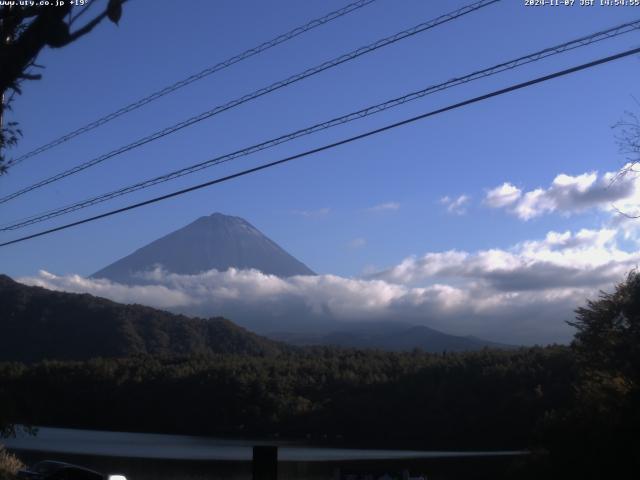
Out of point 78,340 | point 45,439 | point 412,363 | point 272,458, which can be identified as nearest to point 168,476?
point 45,439

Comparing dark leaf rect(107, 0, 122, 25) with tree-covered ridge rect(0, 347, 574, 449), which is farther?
tree-covered ridge rect(0, 347, 574, 449)

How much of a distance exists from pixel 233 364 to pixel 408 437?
17.7 meters

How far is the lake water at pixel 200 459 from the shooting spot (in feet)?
123

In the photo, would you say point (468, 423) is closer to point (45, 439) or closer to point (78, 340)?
point (45, 439)

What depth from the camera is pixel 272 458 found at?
9.58m

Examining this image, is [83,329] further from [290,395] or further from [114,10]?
[114,10]

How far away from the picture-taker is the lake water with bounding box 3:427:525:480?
3741 cm

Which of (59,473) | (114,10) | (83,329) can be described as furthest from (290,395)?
(114,10)

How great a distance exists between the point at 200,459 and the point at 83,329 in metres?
41.0

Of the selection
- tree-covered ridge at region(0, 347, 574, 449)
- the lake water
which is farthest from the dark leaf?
tree-covered ridge at region(0, 347, 574, 449)

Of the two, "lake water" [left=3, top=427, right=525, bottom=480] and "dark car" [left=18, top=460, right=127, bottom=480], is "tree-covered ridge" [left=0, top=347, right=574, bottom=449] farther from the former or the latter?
"dark car" [left=18, top=460, right=127, bottom=480]

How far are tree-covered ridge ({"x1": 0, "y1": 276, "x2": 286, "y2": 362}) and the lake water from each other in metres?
24.9

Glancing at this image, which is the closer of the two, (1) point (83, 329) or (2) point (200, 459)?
(2) point (200, 459)

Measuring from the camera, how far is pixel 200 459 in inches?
1638
